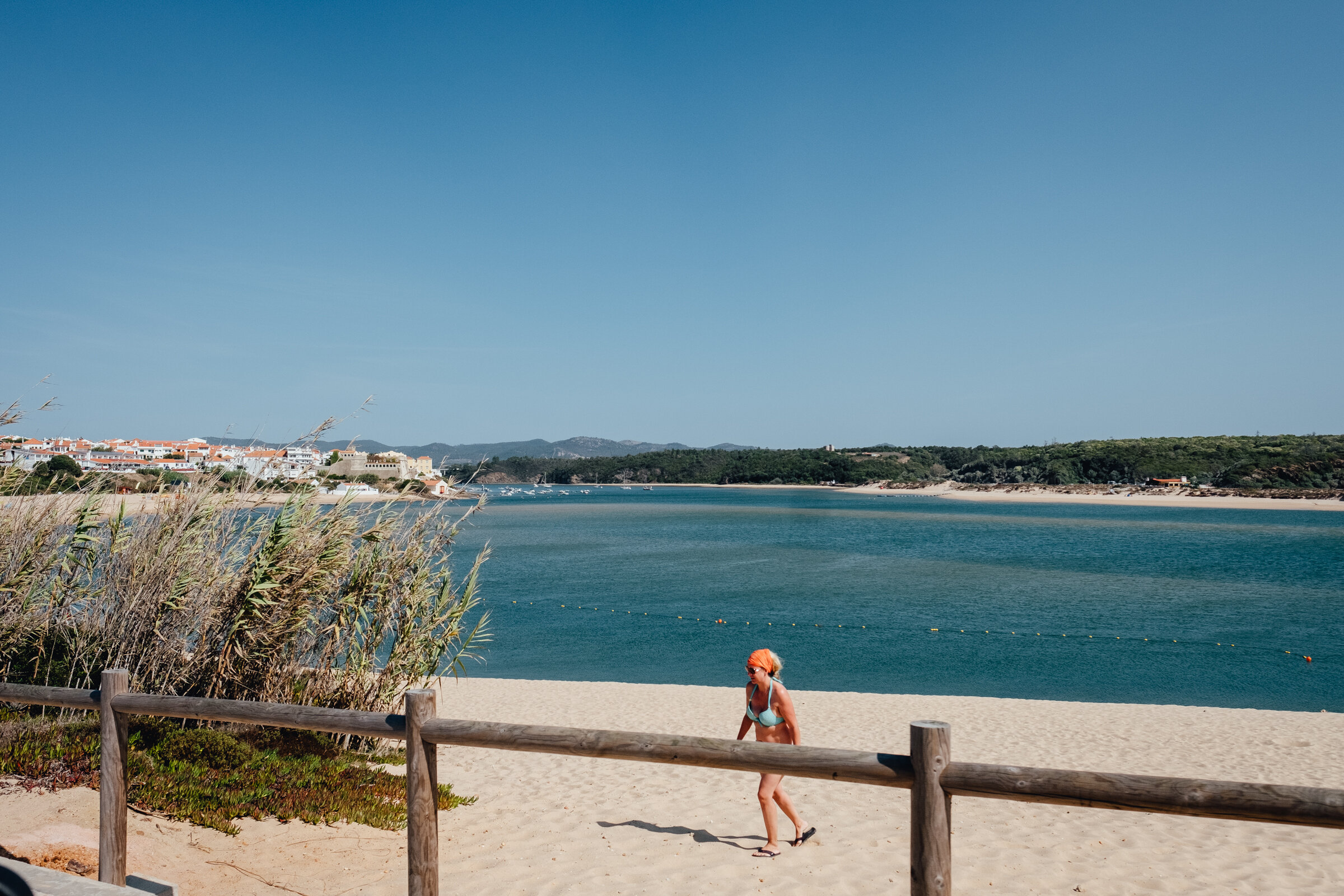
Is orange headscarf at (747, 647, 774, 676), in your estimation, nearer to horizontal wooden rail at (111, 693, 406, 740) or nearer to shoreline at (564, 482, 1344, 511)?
horizontal wooden rail at (111, 693, 406, 740)

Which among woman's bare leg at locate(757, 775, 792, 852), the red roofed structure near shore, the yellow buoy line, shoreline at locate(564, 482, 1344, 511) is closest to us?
woman's bare leg at locate(757, 775, 792, 852)

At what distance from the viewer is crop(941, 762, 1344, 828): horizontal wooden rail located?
2.44 meters

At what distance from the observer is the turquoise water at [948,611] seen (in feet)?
60.8

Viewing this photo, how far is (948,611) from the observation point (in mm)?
27062

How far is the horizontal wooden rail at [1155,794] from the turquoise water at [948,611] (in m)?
15.3

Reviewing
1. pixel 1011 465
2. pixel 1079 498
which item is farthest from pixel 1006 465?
pixel 1079 498

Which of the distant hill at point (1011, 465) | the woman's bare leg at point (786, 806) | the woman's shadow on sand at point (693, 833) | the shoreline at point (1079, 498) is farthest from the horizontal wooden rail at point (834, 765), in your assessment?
the shoreline at point (1079, 498)

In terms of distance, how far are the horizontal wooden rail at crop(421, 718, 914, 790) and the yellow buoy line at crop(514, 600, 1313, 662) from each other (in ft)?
71.8

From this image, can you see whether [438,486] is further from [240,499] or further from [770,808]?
[770,808]

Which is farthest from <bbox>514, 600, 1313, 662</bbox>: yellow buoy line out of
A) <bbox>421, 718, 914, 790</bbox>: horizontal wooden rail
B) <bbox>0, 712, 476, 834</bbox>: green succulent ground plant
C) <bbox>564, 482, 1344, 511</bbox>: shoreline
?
<bbox>564, 482, 1344, 511</bbox>: shoreline

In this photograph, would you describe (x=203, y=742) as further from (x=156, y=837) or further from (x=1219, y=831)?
(x=1219, y=831)

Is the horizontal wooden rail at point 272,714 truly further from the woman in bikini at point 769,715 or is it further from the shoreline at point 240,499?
the shoreline at point 240,499

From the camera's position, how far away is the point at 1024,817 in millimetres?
7023

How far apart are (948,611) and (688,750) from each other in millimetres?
25937
